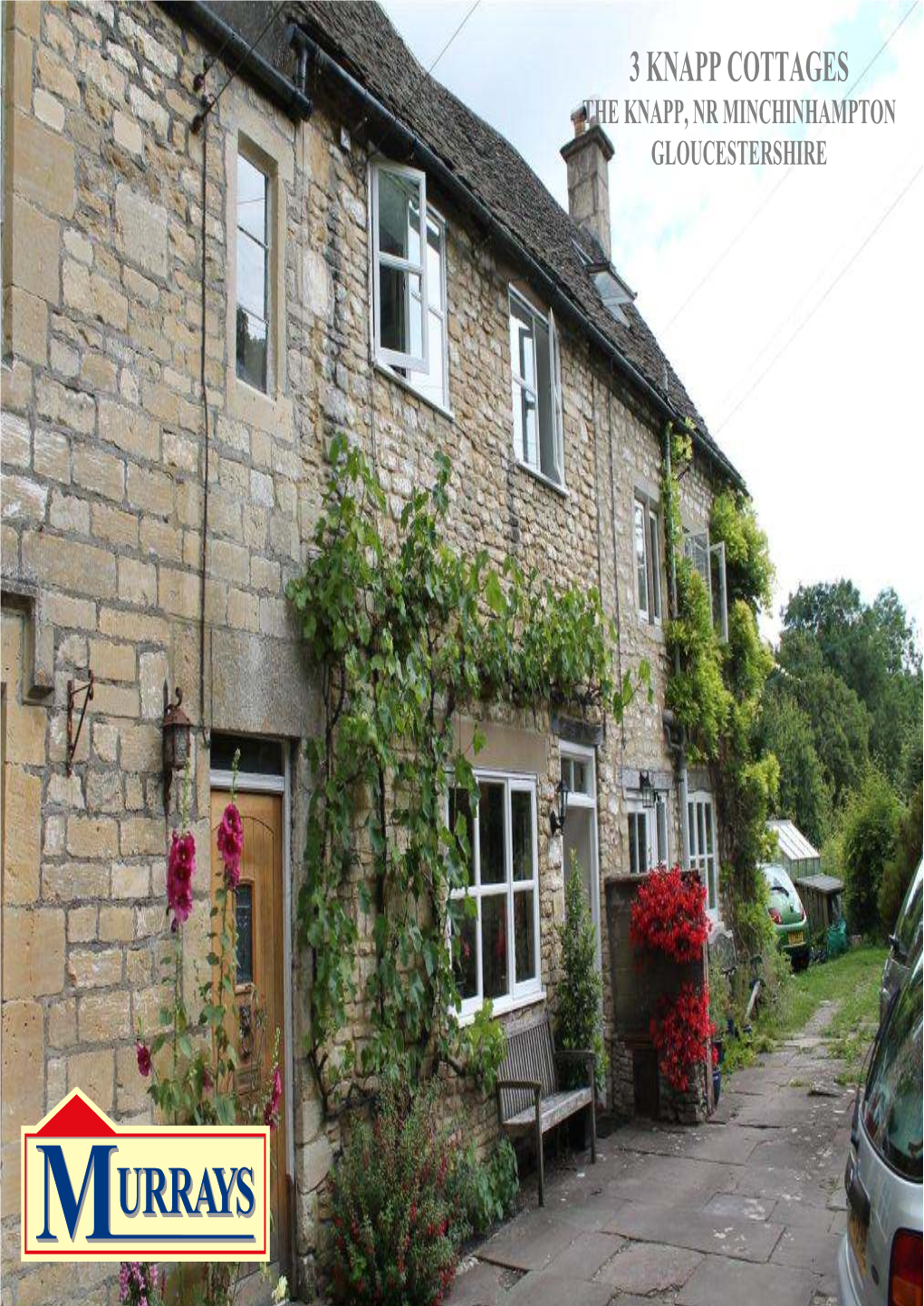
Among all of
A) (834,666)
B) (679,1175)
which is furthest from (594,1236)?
(834,666)

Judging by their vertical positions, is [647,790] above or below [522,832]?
above

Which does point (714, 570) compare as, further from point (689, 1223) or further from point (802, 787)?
point (802, 787)

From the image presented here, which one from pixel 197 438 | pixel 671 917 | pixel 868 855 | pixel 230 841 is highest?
pixel 197 438

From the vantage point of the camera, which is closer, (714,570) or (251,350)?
(251,350)

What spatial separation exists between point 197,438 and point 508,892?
4.14 m

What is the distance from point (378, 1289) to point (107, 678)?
305cm

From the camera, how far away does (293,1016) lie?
17.9 ft

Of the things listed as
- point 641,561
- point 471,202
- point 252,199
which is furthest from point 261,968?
point 641,561

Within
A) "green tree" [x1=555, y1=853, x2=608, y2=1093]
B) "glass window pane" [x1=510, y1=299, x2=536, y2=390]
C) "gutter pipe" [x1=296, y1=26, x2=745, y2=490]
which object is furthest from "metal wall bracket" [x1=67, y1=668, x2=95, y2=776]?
"glass window pane" [x1=510, y1=299, x2=536, y2=390]

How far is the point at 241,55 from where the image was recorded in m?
5.54

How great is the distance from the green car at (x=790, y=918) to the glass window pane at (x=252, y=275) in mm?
15190

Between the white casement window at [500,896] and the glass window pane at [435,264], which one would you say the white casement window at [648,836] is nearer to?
the white casement window at [500,896]

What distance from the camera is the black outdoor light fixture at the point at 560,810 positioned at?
8695mm

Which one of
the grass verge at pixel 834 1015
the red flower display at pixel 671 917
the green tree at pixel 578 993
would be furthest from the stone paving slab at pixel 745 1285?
the grass verge at pixel 834 1015
